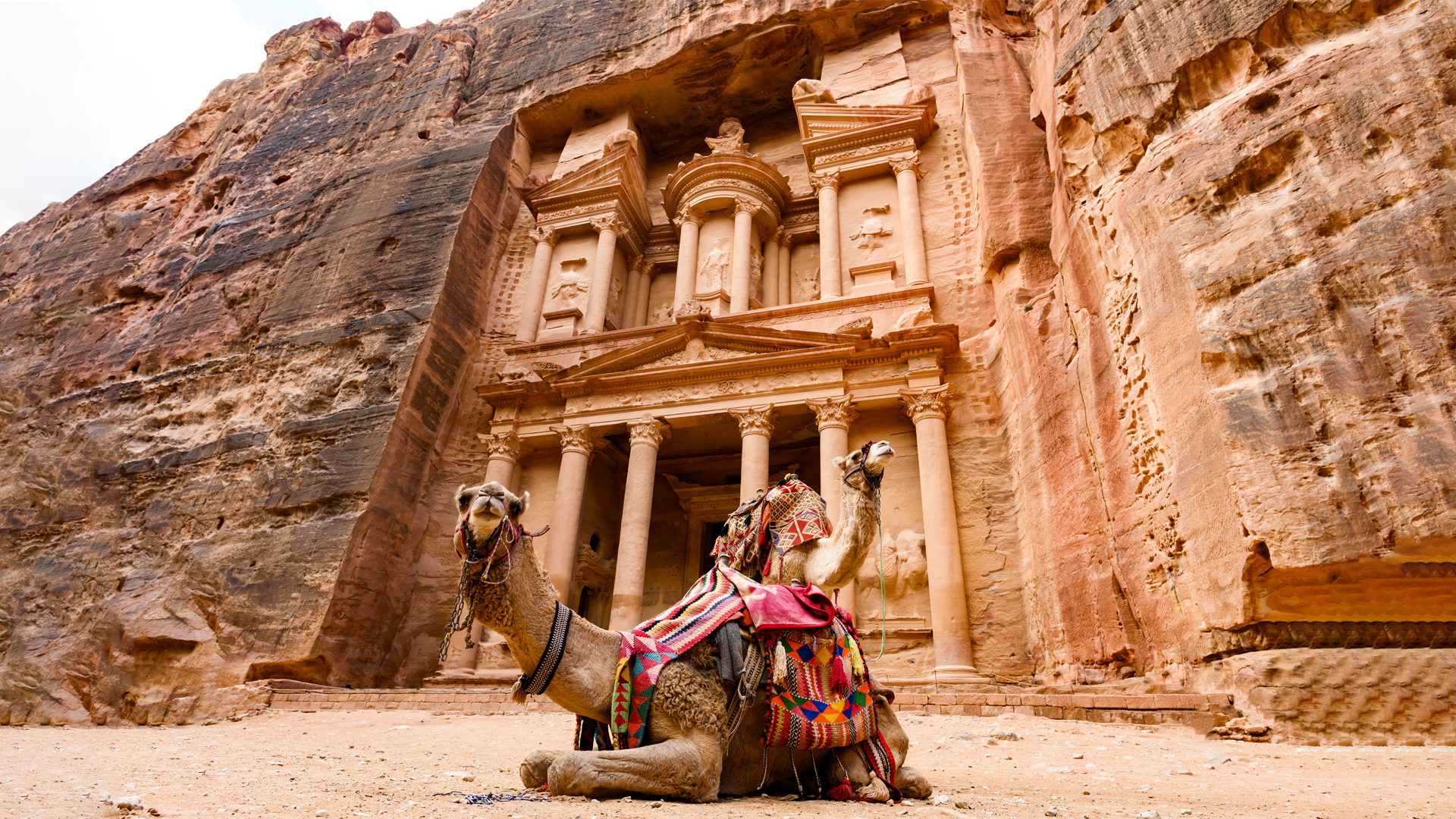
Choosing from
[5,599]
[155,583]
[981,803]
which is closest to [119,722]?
[155,583]

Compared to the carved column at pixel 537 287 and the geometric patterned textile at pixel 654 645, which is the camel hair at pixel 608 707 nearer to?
the geometric patterned textile at pixel 654 645

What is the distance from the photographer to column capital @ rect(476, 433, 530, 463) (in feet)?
50.3

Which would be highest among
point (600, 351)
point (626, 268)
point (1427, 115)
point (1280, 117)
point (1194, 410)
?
point (626, 268)

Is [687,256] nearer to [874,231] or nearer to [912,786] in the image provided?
[874,231]

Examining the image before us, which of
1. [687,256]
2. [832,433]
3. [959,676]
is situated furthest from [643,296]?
[959,676]

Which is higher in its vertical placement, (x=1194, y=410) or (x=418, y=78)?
(x=418, y=78)

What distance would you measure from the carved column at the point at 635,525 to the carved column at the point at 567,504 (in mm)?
923

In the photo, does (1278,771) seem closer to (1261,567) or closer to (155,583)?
(1261,567)

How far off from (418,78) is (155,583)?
1594 cm

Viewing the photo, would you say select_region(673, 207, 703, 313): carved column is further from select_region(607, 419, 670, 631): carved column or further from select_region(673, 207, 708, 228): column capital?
select_region(607, 419, 670, 631): carved column

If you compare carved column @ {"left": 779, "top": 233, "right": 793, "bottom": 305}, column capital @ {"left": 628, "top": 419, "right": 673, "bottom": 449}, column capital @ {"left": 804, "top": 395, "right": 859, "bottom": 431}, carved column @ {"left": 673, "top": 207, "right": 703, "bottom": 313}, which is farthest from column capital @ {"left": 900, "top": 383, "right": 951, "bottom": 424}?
carved column @ {"left": 673, "top": 207, "right": 703, "bottom": 313}

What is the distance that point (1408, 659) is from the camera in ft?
17.4

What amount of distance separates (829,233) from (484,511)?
14633 millimetres

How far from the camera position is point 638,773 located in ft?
10.5
